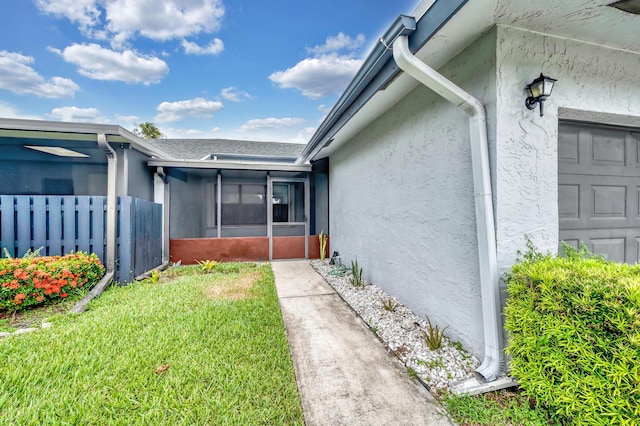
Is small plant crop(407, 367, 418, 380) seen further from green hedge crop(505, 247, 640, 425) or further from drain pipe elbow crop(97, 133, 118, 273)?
drain pipe elbow crop(97, 133, 118, 273)

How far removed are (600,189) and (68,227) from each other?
8156mm

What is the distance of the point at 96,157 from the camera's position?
21.9ft

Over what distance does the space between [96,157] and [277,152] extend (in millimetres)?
7627

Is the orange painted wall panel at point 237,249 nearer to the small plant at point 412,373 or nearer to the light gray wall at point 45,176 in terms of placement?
the light gray wall at point 45,176

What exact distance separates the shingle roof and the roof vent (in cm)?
1135

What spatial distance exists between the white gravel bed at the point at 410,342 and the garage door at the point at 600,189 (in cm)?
176

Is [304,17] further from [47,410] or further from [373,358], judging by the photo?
[47,410]

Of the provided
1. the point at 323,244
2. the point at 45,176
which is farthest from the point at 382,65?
the point at 45,176

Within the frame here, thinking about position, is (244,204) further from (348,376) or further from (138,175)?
(348,376)

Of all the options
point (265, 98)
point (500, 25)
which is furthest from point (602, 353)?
point (265, 98)

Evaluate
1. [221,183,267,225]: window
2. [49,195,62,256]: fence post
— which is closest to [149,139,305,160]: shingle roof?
[221,183,267,225]: window

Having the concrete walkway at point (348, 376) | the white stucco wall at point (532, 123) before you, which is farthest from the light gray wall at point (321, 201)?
the white stucco wall at point (532, 123)

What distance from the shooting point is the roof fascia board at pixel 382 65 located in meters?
2.09

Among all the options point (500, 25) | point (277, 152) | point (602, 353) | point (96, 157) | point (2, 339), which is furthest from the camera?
point (277, 152)
